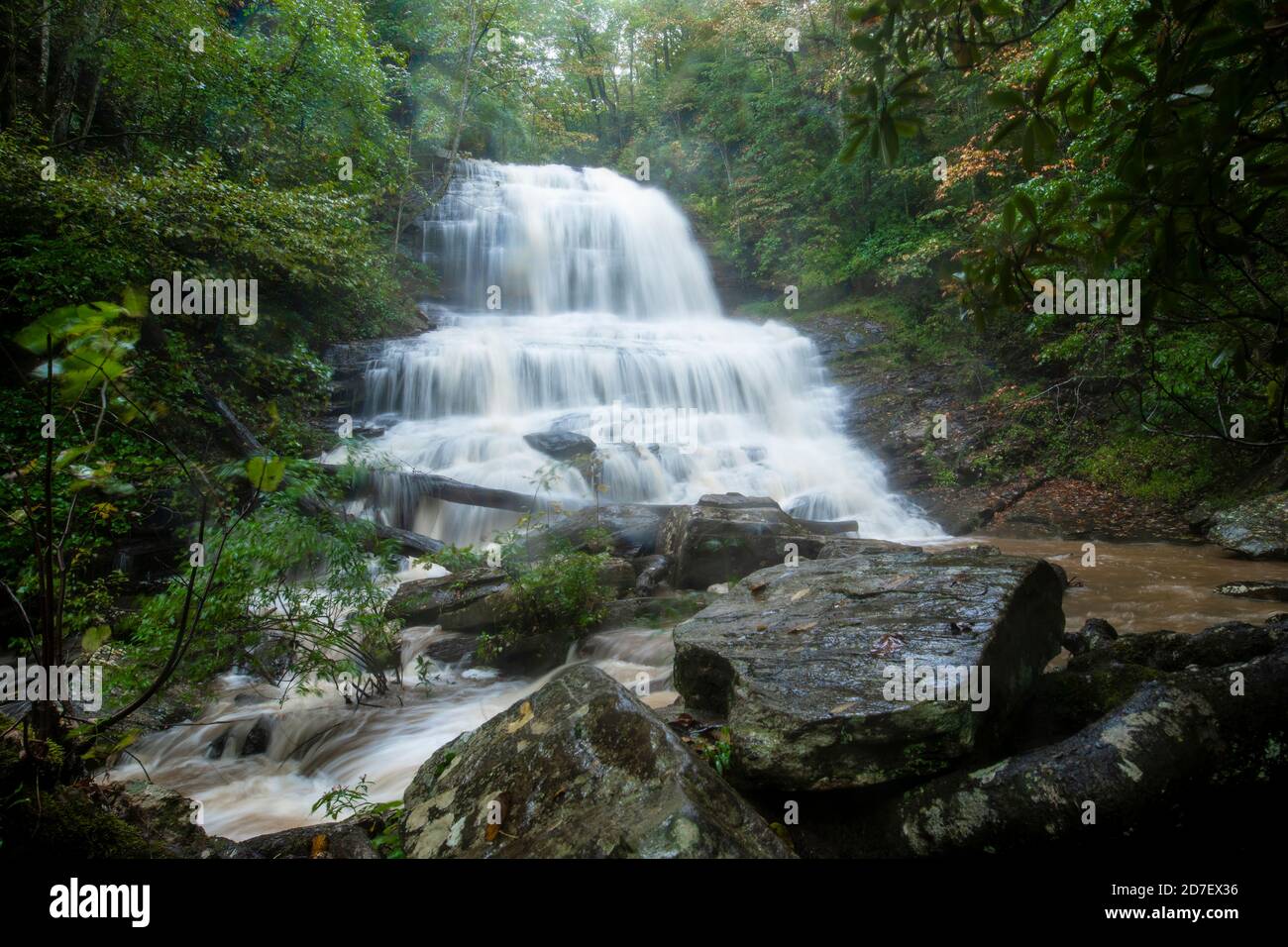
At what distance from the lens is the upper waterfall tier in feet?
63.5

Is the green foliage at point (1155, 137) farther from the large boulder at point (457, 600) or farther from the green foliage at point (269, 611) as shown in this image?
the large boulder at point (457, 600)

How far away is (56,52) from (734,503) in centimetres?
1417

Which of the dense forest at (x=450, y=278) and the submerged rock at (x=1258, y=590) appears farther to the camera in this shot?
the submerged rock at (x=1258, y=590)

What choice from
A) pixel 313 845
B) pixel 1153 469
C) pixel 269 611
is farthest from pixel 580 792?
pixel 1153 469

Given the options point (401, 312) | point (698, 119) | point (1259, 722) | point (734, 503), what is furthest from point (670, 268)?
point (1259, 722)

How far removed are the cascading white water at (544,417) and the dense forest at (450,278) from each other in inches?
16.5

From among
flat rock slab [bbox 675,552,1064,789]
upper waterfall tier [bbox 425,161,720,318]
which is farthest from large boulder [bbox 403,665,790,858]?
upper waterfall tier [bbox 425,161,720,318]

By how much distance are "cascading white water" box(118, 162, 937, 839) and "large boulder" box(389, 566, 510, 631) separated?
0.23 metres

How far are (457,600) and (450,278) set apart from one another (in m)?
15.1

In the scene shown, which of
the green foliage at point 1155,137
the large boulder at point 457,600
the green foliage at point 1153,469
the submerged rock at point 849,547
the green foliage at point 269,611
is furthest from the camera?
the green foliage at point 1153,469

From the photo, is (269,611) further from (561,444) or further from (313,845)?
(561,444)

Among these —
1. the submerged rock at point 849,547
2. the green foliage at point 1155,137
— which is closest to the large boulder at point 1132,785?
the green foliage at point 1155,137

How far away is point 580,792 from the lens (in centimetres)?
215

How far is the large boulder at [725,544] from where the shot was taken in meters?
7.46
